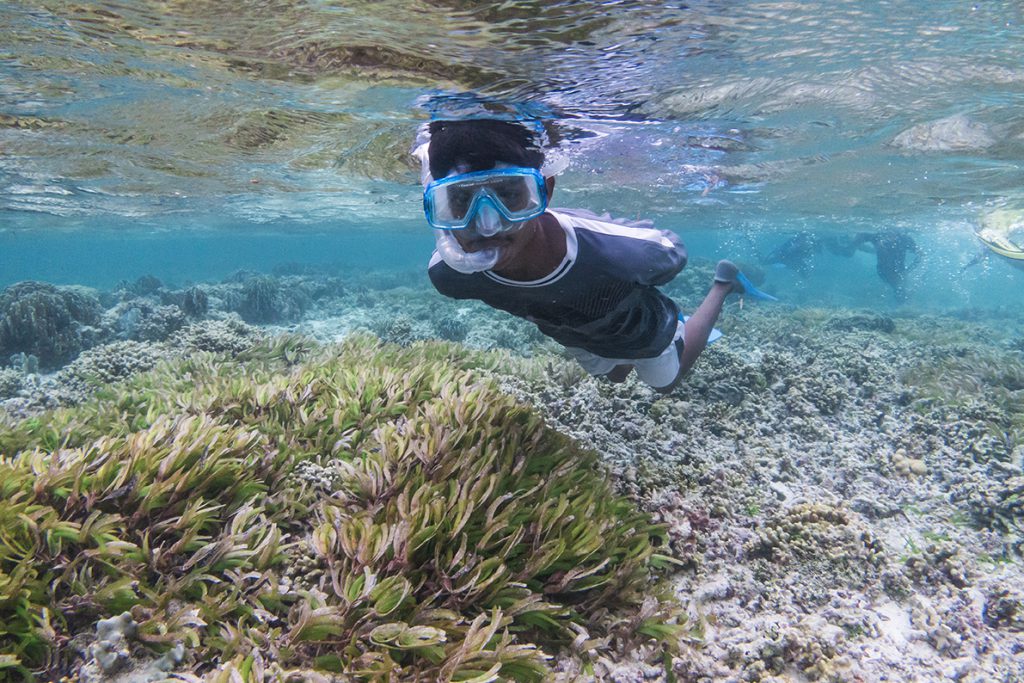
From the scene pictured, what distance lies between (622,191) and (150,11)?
60.5ft

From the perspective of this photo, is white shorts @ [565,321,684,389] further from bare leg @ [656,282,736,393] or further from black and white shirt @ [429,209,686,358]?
black and white shirt @ [429,209,686,358]

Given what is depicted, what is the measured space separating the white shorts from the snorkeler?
0.42m

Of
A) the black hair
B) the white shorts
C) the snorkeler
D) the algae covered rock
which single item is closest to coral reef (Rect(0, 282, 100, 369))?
the algae covered rock

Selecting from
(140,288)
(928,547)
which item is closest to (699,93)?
(928,547)

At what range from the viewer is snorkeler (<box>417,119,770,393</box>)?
12.4ft

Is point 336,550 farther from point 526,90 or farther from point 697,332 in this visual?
point 526,90

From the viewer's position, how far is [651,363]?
18.1ft

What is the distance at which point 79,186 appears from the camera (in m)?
18.4

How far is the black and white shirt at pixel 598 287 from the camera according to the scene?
4062 millimetres

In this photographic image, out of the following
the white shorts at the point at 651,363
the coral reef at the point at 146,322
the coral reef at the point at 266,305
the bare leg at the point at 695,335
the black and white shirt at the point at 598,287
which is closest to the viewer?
the black and white shirt at the point at 598,287

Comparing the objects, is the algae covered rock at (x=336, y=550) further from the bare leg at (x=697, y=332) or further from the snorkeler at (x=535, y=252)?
the bare leg at (x=697, y=332)

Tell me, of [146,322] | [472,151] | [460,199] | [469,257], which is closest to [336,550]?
[469,257]

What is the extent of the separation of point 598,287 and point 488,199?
1218 millimetres

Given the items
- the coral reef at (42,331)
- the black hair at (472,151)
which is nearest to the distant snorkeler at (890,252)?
the black hair at (472,151)
